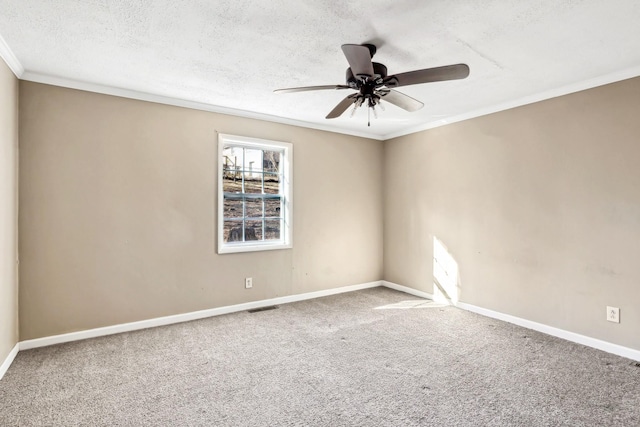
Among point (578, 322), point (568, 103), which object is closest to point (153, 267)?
point (578, 322)

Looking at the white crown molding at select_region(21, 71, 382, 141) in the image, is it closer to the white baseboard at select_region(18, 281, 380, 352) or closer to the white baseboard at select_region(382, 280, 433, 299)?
the white baseboard at select_region(18, 281, 380, 352)

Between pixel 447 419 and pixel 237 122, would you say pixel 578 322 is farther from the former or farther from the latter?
pixel 237 122

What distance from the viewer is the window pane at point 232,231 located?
4121 millimetres

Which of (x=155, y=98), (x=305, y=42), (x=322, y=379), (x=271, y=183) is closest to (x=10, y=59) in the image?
(x=155, y=98)

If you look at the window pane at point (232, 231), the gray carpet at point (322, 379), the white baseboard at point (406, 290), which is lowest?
the gray carpet at point (322, 379)

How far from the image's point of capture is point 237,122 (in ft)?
13.3

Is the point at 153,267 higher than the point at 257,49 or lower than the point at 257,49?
lower

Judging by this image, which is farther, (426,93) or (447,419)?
(426,93)

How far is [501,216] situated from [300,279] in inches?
102

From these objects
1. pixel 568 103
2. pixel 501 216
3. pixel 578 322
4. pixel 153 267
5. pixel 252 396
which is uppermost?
pixel 568 103

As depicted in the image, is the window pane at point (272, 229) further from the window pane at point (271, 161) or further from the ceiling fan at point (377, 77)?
the ceiling fan at point (377, 77)

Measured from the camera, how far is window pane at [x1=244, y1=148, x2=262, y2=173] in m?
4.29

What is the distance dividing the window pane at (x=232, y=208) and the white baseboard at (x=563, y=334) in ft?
10.0

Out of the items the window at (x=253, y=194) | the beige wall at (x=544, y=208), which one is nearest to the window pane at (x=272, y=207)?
the window at (x=253, y=194)
